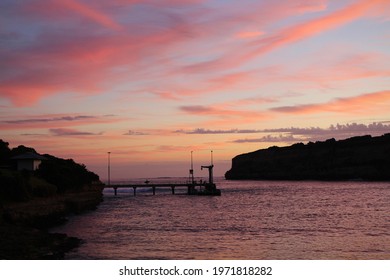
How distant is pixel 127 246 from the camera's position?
38281 mm

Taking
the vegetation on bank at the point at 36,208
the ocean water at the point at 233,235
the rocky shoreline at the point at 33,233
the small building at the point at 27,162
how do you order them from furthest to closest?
the small building at the point at 27,162 → the ocean water at the point at 233,235 → the vegetation on bank at the point at 36,208 → the rocky shoreline at the point at 33,233

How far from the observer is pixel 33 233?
3472 centimetres

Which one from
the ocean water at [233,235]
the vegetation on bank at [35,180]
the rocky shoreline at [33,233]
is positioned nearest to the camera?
the rocky shoreline at [33,233]

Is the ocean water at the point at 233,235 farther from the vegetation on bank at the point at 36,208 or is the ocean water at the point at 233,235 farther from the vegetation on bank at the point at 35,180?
the vegetation on bank at the point at 35,180

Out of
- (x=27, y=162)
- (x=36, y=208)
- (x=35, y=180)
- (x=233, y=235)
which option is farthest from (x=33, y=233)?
(x=27, y=162)

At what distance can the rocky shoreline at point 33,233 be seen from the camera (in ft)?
93.2

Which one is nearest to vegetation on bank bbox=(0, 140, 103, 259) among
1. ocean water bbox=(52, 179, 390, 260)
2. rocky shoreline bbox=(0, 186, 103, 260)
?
rocky shoreline bbox=(0, 186, 103, 260)

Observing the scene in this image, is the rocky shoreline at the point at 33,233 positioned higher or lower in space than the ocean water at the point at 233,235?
higher

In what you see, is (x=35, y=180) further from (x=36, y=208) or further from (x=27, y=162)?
(x=36, y=208)

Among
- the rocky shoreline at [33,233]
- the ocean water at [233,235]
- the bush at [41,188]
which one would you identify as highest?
the bush at [41,188]

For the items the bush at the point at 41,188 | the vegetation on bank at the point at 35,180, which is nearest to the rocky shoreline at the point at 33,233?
the vegetation on bank at the point at 35,180

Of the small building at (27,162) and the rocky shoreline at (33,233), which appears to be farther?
the small building at (27,162)

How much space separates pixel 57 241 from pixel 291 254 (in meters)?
16.1

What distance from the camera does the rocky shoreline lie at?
28416mm
